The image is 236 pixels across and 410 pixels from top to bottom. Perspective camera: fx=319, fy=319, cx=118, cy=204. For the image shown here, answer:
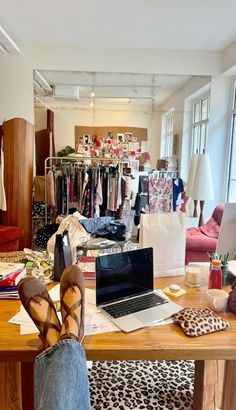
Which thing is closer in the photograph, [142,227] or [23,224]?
[142,227]

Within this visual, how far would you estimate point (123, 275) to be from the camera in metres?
1.32

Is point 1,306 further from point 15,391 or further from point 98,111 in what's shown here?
point 98,111

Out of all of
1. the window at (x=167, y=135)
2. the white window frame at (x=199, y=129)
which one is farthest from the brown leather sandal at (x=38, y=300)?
the white window frame at (x=199, y=129)

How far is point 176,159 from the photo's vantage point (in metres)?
4.62

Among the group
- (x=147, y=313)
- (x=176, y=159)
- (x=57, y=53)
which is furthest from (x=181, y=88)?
(x=147, y=313)

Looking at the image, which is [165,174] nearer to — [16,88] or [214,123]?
[214,123]

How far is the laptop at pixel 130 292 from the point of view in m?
1.23

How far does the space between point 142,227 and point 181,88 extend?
11.2 ft

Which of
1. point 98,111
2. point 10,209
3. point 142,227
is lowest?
point 10,209

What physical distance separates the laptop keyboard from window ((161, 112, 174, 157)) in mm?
3458

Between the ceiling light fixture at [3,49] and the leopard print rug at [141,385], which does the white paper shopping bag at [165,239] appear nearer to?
the leopard print rug at [141,385]

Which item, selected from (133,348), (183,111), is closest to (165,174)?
(183,111)

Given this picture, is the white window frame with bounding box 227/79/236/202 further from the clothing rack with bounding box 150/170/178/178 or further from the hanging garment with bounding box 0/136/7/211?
the hanging garment with bounding box 0/136/7/211

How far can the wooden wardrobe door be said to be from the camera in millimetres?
3803
